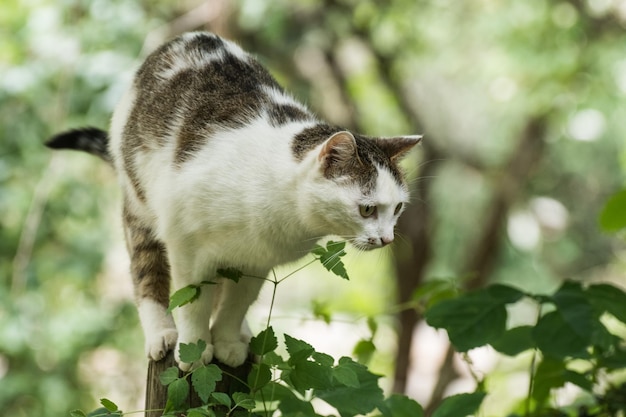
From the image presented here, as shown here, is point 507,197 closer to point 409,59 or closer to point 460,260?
point 460,260

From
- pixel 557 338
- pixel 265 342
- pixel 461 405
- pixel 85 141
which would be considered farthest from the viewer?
pixel 85 141

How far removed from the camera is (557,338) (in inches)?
66.1

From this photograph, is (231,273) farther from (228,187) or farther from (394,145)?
(394,145)

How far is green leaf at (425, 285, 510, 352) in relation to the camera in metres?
1.68

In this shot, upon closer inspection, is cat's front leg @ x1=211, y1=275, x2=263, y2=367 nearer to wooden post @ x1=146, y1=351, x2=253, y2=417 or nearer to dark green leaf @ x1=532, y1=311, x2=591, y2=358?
wooden post @ x1=146, y1=351, x2=253, y2=417

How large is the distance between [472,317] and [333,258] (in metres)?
0.47

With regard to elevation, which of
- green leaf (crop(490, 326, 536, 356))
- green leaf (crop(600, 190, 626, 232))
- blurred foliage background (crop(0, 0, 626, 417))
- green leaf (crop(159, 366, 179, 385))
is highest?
green leaf (crop(159, 366, 179, 385))

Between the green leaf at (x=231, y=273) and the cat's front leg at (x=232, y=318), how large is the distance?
0.38 feet

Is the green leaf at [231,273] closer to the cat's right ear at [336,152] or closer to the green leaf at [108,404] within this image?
the cat's right ear at [336,152]

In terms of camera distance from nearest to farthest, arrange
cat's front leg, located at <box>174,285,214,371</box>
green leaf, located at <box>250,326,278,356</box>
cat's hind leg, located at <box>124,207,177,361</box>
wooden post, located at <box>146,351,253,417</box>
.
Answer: green leaf, located at <box>250,326,278,356</box> → wooden post, located at <box>146,351,253,417</box> → cat's front leg, located at <box>174,285,214,371</box> → cat's hind leg, located at <box>124,207,177,361</box>

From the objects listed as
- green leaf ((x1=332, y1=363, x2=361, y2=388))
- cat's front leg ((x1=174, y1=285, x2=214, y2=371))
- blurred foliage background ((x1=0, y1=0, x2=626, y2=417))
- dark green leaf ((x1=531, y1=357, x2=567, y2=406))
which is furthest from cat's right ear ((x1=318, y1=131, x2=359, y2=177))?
blurred foliage background ((x1=0, y1=0, x2=626, y2=417))

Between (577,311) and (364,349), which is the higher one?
(577,311)

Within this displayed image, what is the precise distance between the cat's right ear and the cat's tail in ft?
2.70

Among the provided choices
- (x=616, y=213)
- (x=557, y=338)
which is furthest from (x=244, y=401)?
(x=616, y=213)
